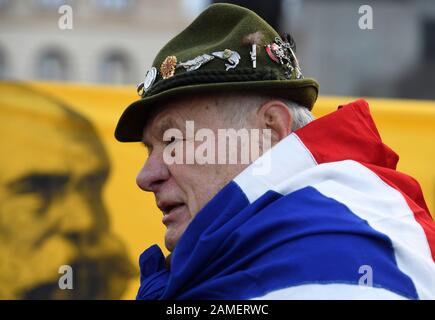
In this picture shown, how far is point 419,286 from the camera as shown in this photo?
7.78 feet

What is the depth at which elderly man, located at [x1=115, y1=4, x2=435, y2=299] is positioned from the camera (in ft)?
7.72

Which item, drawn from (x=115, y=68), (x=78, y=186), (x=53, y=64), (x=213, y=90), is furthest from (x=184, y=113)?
(x=53, y=64)

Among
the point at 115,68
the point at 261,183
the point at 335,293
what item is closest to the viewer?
the point at 335,293

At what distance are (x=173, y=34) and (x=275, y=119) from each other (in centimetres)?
3430

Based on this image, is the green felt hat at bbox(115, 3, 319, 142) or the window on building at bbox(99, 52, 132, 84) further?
the window on building at bbox(99, 52, 132, 84)

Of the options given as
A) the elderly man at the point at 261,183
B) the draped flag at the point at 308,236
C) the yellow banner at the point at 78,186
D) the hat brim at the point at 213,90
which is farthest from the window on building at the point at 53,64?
the draped flag at the point at 308,236

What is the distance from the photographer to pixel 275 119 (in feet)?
9.12

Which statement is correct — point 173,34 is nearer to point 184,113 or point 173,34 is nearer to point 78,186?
point 78,186

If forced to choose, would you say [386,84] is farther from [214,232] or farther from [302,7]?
[214,232]

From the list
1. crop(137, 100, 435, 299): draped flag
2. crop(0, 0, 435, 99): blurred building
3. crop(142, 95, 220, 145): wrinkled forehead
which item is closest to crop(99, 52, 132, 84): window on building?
crop(0, 0, 435, 99): blurred building

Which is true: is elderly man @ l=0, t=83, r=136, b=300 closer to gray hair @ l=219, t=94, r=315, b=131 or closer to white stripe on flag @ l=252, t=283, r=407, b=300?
gray hair @ l=219, t=94, r=315, b=131

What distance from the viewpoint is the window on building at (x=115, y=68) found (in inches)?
1425

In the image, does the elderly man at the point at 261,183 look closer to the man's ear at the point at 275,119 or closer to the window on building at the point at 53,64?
the man's ear at the point at 275,119
